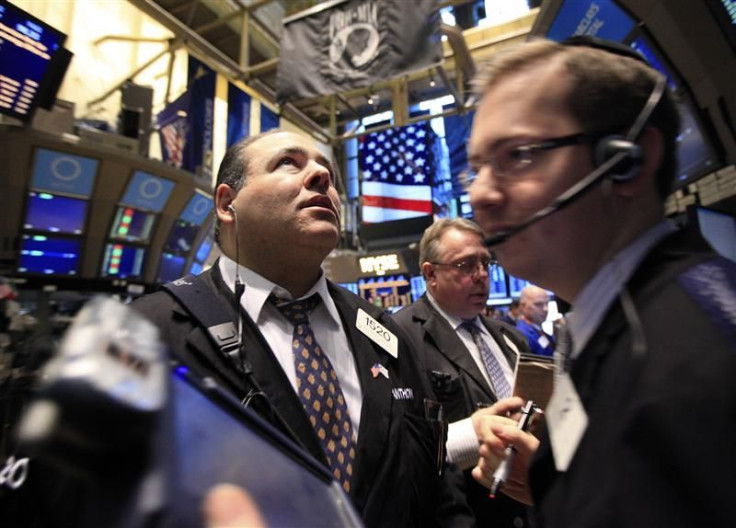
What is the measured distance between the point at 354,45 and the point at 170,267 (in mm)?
3444

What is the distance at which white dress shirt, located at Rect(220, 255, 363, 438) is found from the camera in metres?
1.39

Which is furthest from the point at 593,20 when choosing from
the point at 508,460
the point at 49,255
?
the point at 49,255

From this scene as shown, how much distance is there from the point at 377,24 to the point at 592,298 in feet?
14.7

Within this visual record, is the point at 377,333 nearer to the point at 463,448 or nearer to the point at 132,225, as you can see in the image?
the point at 463,448

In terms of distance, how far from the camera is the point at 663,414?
50 centimetres

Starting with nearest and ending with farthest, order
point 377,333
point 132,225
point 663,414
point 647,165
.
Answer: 1. point 663,414
2. point 647,165
3. point 377,333
4. point 132,225

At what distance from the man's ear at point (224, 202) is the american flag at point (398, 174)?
4.88 metres

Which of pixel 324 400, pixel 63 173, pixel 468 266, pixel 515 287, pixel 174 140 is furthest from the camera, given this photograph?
pixel 515 287

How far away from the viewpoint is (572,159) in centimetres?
82

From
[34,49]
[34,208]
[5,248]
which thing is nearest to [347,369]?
[34,49]

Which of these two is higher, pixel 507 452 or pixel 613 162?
pixel 613 162

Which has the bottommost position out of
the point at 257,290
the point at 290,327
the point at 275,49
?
the point at 290,327

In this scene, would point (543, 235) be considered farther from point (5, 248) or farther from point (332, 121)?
point (332, 121)

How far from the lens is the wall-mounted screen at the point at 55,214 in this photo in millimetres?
3918
